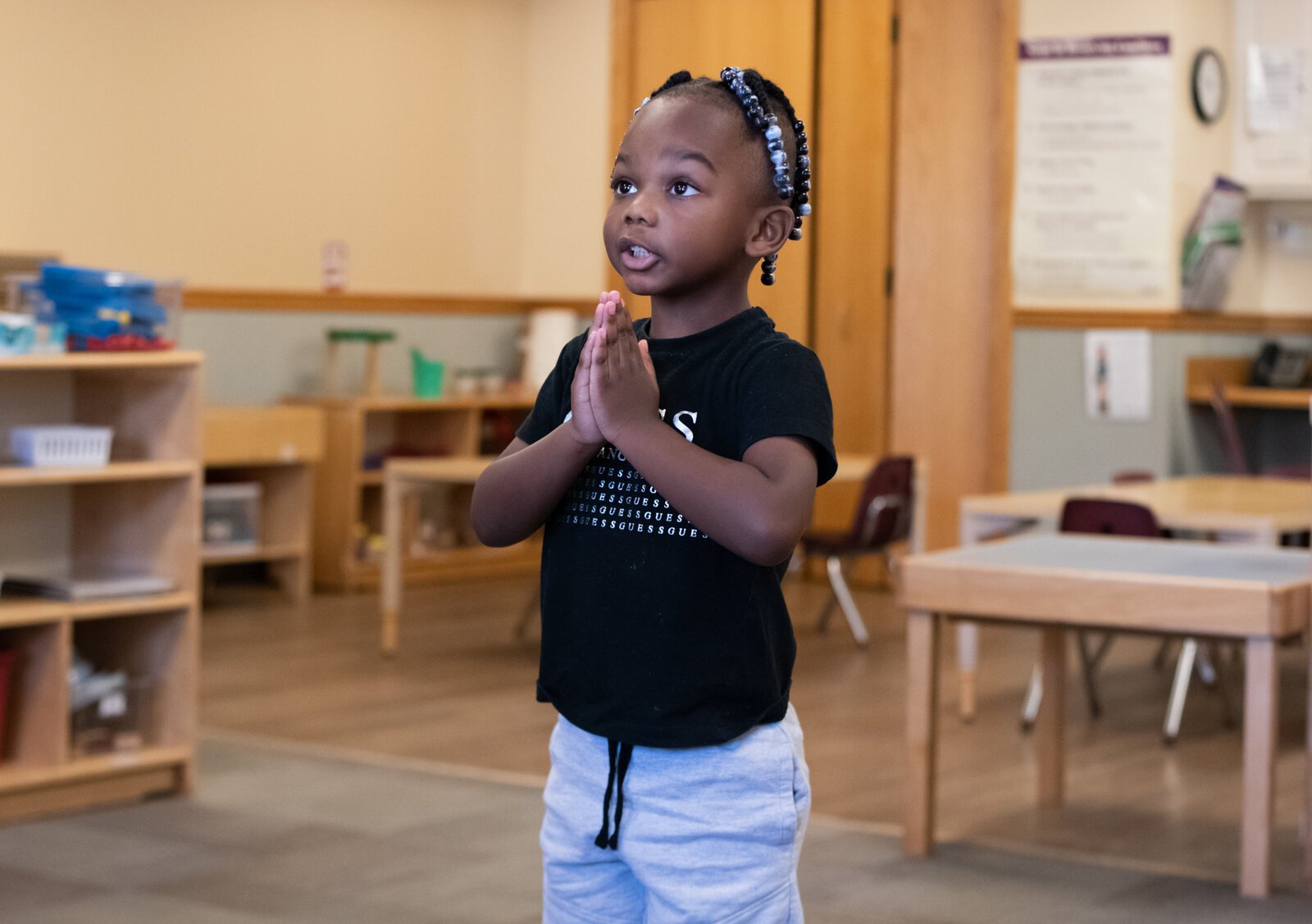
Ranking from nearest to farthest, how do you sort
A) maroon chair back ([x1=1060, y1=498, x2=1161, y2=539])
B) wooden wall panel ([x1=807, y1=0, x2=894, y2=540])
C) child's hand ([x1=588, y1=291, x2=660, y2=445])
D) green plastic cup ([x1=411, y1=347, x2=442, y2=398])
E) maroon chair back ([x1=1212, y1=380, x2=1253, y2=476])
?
1. child's hand ([x1=588, y1=291, x2=660, y2=445])
2. maroon chair back ([x1=1060, y1=498, x2=1161, y2=539])
3. maroon chair back ([x1=1212, y1=380, x2=1253, y2=476])
4. wooden wall panel ([x1=807, y1=0, x2=894, y2=540])
5. green plastic cup ([x1=411, y1=347, x2=442, y2=398])

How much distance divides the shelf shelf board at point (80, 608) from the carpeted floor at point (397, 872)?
0.44m

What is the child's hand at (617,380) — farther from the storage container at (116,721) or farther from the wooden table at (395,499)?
the wooden table at (395,499)

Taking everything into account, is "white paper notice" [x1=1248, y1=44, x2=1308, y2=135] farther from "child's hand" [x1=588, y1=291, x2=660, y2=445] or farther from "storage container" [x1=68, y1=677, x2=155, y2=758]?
"child's hand" [x1=588, y1=291, x2=660, y2=445]

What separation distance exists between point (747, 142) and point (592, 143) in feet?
24.9

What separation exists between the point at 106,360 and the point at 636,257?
2693 millimetres

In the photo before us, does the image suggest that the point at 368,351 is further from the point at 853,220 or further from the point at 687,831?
the point at 687,831

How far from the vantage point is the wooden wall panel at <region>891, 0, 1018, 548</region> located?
7.39m

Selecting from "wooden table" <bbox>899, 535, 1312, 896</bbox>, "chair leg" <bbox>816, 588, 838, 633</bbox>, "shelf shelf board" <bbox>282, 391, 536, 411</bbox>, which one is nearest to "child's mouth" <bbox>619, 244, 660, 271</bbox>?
"wooden table" <bbox>899, 535, 1312, 896</bbox>

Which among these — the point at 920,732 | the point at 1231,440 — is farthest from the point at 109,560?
the point at 1231,440

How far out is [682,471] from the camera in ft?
4.26

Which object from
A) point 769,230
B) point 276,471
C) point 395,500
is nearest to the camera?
point 769,230

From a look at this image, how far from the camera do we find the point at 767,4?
7.79 meters

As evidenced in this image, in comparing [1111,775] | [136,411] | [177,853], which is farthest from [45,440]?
[1111,775]

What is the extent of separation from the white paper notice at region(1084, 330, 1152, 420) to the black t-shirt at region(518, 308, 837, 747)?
20.1 feet
